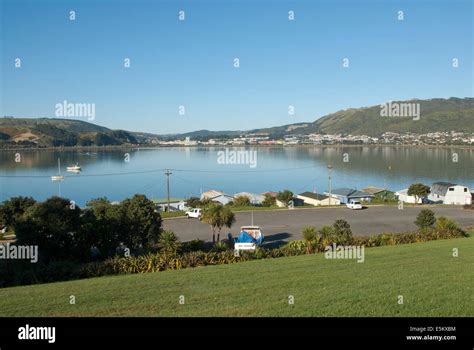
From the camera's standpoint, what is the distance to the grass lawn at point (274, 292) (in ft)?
20.8

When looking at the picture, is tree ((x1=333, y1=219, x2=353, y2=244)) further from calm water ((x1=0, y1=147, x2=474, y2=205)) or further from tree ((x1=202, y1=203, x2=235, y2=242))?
calm water ((x1=0, y1=147, x2=474, y2=205))

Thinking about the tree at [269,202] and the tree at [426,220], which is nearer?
the tree at [426,220]

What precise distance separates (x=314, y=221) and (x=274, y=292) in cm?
1801

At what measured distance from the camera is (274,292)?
7410mm

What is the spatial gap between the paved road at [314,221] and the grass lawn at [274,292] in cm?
1062

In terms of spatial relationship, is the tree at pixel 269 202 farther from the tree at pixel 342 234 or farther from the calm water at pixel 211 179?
the calm water at pixel 211 179

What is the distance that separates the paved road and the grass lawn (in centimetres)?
1062
